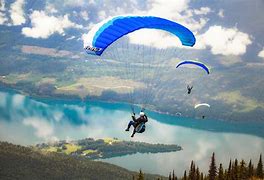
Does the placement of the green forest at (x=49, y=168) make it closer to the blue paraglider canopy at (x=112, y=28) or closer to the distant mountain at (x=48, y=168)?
the distant mountain at (x=48, y=168)

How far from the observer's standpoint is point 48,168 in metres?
Result: 145

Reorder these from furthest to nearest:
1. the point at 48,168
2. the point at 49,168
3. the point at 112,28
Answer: the point at 49,168
the point at 48,168
the point at 112,28

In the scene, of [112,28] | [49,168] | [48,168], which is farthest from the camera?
[49,168]

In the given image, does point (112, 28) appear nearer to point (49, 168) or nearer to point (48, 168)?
point (48, 168)

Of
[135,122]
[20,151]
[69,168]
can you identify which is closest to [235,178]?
[135,122]

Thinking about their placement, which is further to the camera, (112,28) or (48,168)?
(48,168)

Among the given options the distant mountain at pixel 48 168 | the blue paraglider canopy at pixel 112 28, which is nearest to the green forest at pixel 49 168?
the distant mountain at pixel 48 168

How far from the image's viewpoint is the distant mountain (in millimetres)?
136625

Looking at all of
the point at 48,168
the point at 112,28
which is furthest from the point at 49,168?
the point at 112,28

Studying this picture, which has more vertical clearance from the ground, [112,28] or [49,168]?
[112,28]

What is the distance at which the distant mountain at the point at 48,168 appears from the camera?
136625mm

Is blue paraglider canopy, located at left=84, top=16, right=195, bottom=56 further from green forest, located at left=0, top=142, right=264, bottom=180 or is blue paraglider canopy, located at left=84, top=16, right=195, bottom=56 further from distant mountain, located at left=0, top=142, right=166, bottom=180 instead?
distant mountain, located at left=0, top=142, right=166, bottom=180

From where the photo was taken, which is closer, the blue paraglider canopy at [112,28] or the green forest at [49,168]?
the blue paraglider canopy at [112,28]

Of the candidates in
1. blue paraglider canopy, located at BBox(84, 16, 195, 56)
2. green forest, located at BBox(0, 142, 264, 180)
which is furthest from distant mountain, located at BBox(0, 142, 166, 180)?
blue paraglider canopy, located at BBox(84, 16, 195, 56)
